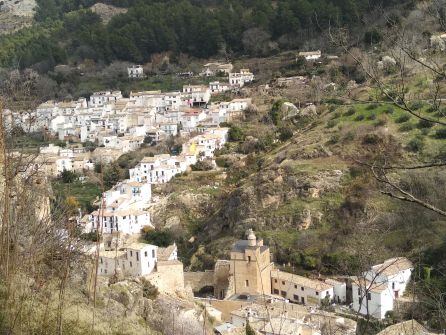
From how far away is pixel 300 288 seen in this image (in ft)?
55.6

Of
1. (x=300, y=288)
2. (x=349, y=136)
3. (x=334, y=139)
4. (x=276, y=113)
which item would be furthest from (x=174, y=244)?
(x=276, y=113)

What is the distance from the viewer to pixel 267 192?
2291 centimetres

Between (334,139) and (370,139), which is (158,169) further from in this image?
(370,139)

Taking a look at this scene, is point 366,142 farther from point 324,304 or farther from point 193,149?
point 193,149

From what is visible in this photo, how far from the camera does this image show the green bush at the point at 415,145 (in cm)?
2178

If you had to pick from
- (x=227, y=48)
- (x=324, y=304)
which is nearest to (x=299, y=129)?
(x=324, y=304)

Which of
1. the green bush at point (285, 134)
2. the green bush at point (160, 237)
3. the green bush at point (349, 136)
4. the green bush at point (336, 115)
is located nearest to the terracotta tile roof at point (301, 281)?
the green bush at point (160, 237)

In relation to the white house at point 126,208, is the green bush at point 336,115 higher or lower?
higher

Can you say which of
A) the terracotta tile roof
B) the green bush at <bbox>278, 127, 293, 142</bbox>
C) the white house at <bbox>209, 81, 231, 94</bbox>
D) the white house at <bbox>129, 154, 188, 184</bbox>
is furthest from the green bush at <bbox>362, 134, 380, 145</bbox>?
the white house at <bbox>209, 81, 231, 94</bbox>

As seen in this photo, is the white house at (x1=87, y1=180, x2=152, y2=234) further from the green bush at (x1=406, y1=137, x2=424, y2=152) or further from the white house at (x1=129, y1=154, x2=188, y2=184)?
the green bush at (x1=406, y1=137, x2=424, y2=152)

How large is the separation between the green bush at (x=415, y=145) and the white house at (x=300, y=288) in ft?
22.1

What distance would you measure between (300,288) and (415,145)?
7589 mm

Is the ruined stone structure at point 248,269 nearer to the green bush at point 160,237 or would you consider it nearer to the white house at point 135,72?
the green bush at point 160,237

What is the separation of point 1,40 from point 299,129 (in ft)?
124
